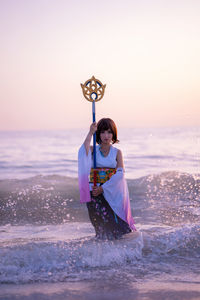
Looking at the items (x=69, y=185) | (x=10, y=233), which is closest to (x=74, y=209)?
(x=10, y=233)

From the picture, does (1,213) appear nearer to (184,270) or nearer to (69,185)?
(69,185)

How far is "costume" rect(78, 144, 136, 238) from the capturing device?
4.56 m

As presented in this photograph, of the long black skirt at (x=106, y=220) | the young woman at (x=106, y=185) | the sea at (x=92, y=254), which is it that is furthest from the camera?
the long black skirt at (x=106, y=220)

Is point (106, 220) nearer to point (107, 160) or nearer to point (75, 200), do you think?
point (107, 160)

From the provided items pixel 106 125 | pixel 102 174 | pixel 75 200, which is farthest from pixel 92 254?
pixel 75 200

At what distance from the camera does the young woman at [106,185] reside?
4562mm

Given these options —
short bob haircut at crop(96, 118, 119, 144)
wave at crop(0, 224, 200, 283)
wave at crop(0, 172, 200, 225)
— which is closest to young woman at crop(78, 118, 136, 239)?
short bob haircut at crop(96, 118, 119, 144)

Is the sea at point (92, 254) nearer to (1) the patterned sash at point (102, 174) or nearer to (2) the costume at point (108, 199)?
(2) the costume at point (108, 199)

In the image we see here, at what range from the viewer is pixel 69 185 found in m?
10.7

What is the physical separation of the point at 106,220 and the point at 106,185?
0.47 metres

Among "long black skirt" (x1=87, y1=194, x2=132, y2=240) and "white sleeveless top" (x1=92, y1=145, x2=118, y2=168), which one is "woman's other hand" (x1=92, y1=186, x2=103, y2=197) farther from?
"white sleeveless top" (x1=92, y1=145, x2=118, y2=168)

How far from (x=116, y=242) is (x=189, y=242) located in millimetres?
1099

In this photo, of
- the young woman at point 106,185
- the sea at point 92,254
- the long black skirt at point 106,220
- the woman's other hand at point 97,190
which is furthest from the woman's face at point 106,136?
the sea at point 92,254

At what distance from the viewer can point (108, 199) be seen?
4652mm
